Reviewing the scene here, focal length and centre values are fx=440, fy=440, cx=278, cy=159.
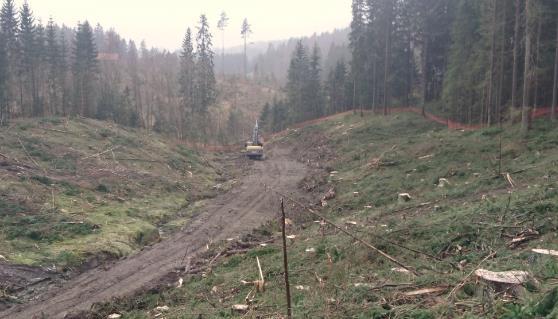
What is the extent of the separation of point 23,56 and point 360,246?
64641mm

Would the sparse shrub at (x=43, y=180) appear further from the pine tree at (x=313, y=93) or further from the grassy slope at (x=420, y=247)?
the pine tree at (x=313, y=93)

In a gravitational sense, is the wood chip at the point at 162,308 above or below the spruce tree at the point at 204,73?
below

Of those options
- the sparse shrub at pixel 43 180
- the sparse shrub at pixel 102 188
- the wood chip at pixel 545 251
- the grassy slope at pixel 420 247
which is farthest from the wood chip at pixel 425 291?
the sparse shrub at pixel 43 180

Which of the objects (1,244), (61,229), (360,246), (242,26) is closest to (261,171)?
(61,229)

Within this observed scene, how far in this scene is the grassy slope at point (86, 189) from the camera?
1956 centimetres

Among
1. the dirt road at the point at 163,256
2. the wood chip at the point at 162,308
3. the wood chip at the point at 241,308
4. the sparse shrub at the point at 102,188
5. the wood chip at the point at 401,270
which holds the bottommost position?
the dirt road at the point at 163,256

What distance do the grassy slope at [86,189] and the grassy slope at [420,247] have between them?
640 centimetres

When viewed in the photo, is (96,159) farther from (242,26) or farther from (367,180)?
(242,26)

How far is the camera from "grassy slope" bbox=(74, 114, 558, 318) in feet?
27.3

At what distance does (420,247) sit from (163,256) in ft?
36.4

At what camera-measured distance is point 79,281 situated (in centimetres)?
1656

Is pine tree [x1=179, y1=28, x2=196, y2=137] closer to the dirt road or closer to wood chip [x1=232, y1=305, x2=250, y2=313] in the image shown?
the dirt road

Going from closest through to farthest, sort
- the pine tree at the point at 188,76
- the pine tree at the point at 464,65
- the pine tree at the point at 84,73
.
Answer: the pine tree at the point at 464,65, the pine tree at the point at 84,73, the pine tree at the point at 188,76

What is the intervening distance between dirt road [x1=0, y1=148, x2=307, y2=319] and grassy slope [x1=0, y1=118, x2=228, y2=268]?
1542 mm
